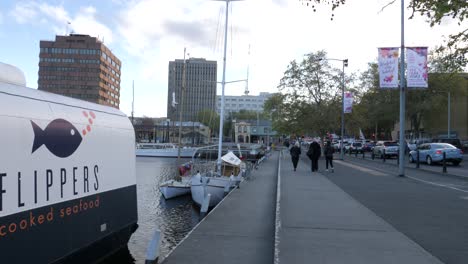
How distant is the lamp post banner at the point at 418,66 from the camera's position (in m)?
20.1

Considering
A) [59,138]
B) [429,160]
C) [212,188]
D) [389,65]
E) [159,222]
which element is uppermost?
[389,65]

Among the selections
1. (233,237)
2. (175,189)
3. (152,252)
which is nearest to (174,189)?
(175,189)

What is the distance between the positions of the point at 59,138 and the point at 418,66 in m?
18.4

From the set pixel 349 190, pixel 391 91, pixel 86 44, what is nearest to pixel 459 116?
pixel 391 91

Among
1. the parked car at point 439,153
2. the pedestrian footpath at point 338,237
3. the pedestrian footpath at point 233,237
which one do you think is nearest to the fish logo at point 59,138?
the pedestrian footpath at point 233,237

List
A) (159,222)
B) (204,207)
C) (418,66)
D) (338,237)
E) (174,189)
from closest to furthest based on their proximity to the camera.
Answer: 1. (338,237)
2. (204,207)
3. (159,222)
4. (418,66)
5. (174,189)

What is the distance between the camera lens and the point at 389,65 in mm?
21172

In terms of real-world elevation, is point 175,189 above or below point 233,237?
below

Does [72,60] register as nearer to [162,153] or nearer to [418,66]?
[162,153]

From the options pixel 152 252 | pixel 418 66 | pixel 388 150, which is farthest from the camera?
pixel 388 150

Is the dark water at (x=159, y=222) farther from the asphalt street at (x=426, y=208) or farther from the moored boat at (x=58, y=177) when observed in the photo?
the asphalt street at (x=426, y=208)

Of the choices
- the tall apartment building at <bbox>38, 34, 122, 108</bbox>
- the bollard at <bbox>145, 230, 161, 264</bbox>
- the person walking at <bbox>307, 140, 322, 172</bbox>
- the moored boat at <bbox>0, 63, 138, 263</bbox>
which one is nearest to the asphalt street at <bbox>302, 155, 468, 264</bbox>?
the bollard at <bbox>145, 230, 161, 264</bbox>

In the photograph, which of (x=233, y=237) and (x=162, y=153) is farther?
(x=162, y=153)

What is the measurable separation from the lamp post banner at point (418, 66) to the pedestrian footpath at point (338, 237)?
10.5 m
